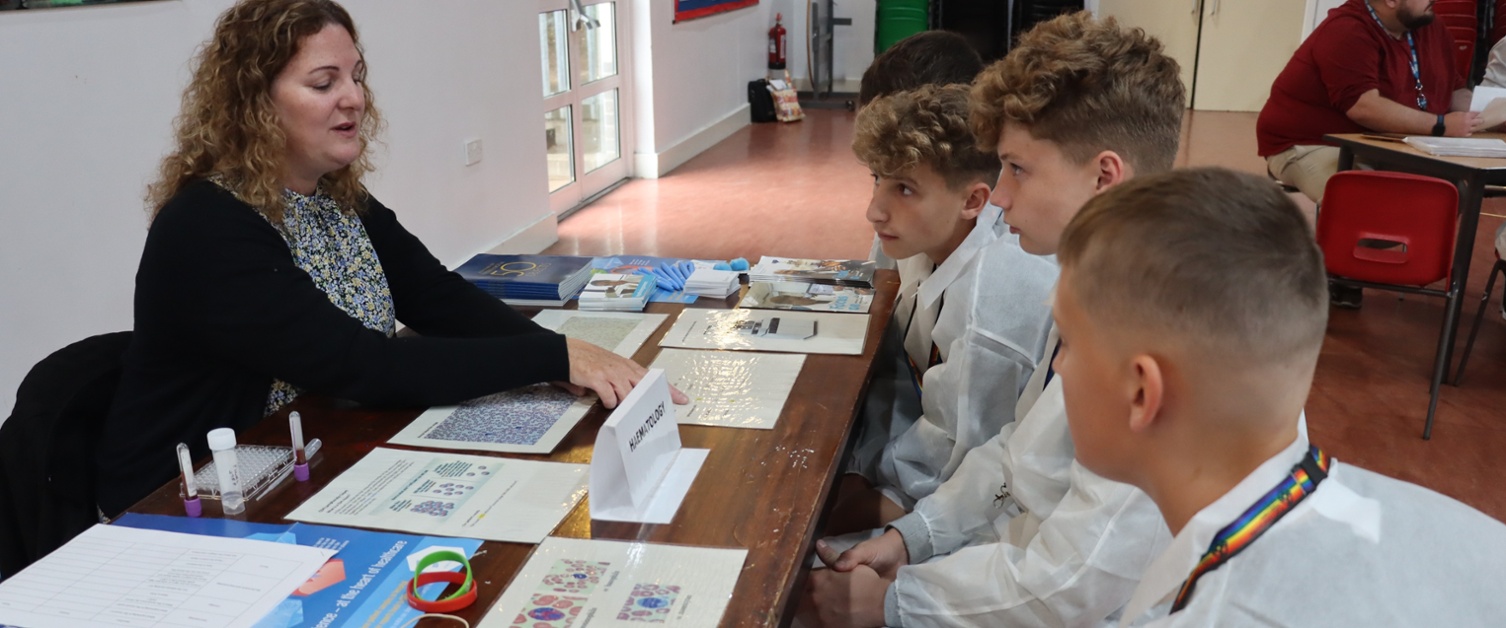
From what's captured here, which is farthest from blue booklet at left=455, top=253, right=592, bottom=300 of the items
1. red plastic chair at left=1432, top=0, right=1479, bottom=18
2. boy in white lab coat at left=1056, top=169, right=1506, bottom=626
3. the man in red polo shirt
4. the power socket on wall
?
red plastic chair at left=1432, top=0, right=1479, bottom=18

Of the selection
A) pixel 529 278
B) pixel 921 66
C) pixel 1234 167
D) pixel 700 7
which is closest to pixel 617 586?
pixel 1234 167

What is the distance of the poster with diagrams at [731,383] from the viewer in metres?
1.59

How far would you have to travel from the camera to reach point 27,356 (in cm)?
249

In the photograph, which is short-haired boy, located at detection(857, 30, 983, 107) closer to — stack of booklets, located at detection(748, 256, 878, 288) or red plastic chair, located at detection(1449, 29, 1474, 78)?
stack of booklets, located at detection(748, 256, 878, 288)

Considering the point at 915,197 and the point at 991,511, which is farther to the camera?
the point at 915,197

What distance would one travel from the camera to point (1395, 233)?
331 centimetres

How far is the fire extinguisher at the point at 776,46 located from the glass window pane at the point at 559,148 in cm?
399

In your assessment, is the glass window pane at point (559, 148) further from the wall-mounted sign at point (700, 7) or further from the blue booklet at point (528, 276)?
the blue booklet at point (528, 276)

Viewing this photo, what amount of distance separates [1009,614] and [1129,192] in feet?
2.17

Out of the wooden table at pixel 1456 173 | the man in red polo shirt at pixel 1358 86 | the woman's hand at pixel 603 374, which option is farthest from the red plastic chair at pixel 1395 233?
the woman's hand at pixel 603 374

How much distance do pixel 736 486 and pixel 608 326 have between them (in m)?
0.74

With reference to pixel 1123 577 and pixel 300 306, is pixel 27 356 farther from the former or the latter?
pixel 1123 577

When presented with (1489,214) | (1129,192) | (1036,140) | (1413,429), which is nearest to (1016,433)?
(1036,140)

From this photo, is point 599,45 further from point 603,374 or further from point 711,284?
point 603,374
